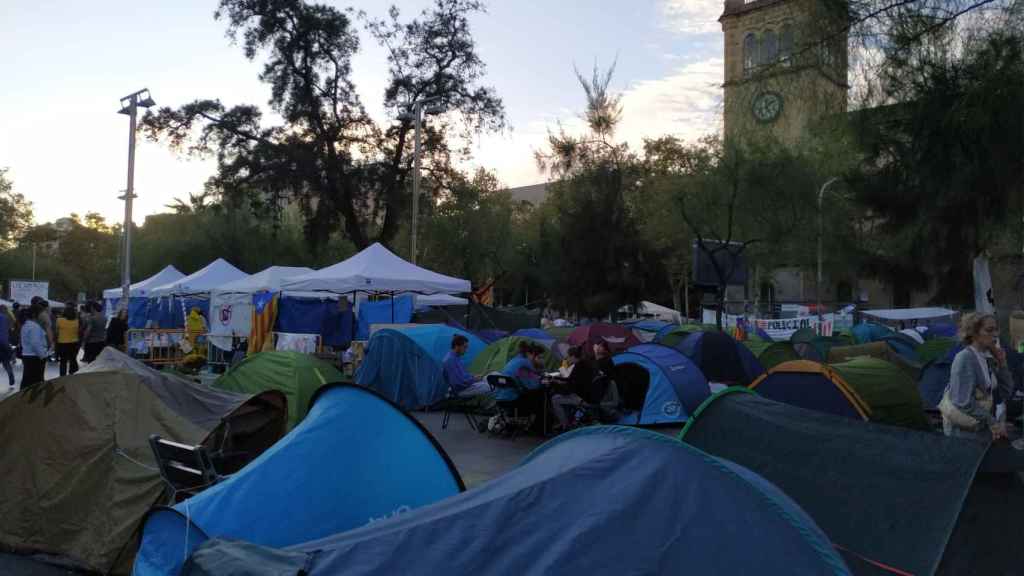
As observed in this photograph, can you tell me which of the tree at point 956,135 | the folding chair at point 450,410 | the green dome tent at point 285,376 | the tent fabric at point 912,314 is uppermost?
the tree at point 956,135

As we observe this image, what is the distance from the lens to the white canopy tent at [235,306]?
64.5 feet

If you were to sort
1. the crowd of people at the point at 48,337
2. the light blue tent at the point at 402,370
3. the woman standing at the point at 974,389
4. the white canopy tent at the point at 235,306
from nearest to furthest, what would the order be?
the woman standing at the point at 974,389 → the crowd of people at the point at 48,337 → the light blue tent at the point at 402,370 → the white canopy tent at the point at 235,306

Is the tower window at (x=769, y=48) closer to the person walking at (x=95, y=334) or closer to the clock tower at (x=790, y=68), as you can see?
the clock tower at (x=790, y=68)

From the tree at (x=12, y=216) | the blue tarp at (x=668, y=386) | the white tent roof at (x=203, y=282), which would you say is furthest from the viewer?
the tree at (x=12, y=216)

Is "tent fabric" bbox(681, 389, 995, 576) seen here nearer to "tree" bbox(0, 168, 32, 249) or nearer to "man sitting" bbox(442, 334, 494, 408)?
"man sitting" bbox(442, 334, 494, 408)

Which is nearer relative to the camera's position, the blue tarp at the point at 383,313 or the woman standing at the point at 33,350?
the woman standing at the point at 33,350

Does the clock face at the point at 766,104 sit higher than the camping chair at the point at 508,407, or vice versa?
the clock face at the point at 766,104

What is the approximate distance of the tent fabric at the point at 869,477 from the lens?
16.0ft

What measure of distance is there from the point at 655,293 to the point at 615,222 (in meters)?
4.30

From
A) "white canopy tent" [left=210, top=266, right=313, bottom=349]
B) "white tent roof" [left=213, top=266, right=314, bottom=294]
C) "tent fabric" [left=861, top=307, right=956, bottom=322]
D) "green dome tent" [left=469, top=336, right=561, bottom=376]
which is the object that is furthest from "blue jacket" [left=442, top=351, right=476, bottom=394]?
"tent fabric" [left=861, top=307, right=956, bottom=322]

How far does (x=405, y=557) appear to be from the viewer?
2904 millimetres

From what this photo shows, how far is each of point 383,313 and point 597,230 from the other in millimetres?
10018

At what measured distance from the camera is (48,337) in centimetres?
1584

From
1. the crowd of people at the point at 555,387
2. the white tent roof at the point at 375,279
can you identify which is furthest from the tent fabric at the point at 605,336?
the crowd of people at the point at 555,387
